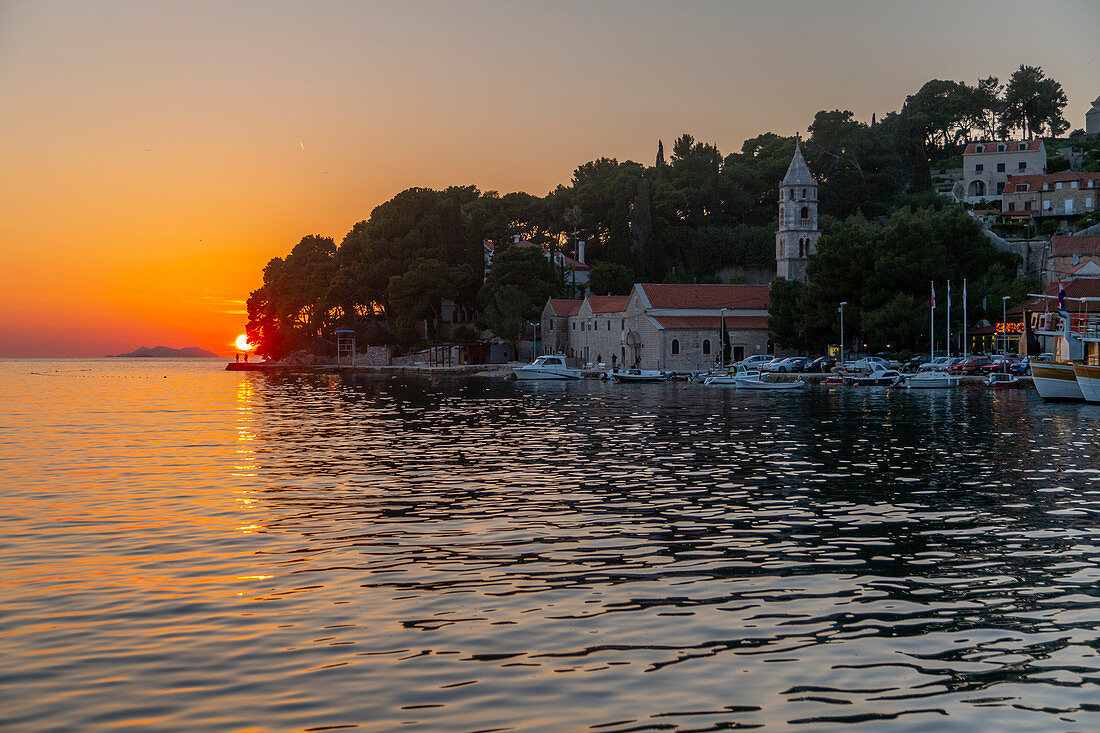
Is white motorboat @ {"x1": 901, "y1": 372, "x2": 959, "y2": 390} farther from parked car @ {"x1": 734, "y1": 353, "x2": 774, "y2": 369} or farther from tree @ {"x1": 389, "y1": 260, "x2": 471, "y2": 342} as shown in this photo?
tree @ {"x1": 389, "y1": 260, "x2": 471, "y2": 342}

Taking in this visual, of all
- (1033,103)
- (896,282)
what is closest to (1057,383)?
(896,282)

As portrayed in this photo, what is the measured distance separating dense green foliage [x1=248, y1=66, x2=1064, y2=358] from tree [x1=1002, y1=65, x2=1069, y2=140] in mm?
180

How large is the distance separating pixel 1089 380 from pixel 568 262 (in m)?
84.6

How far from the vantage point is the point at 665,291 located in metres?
98.2

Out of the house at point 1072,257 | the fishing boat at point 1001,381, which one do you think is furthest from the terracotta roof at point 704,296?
the fishing boat at point 1001,381

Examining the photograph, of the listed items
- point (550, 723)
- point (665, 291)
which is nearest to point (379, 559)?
point (550, 723)

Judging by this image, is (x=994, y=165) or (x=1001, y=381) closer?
(x=1001, y=381)

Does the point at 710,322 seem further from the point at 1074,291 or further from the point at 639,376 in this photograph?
the point at 1074,291

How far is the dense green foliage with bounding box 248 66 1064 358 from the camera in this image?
123938mm

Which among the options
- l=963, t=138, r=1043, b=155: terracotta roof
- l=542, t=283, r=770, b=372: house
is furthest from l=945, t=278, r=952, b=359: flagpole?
l=963, t=138, r=1043, b=155: terracotta roof

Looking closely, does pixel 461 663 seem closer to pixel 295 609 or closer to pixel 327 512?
pixel 295 609

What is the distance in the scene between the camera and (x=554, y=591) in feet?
42.7

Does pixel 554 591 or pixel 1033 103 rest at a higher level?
pixel 1033 103

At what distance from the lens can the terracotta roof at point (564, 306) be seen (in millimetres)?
112562
